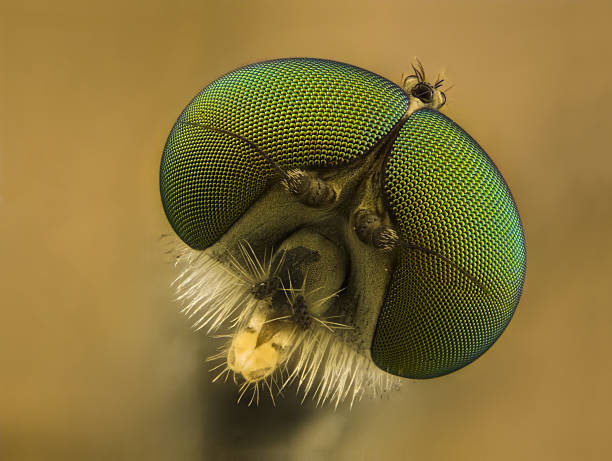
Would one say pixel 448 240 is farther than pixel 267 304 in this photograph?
No

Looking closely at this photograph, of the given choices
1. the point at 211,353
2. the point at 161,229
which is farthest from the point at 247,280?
the point at 161,229

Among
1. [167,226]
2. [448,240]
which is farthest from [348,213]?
[167,226]

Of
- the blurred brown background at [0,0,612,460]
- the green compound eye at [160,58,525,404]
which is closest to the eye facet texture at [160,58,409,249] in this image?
the green compound eye at [160,58,525,404]

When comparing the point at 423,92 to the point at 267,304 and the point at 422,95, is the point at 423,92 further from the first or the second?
the point at 267,304

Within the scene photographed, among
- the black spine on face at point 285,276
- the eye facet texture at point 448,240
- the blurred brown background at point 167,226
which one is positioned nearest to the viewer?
the eye facet texture at point 448,240

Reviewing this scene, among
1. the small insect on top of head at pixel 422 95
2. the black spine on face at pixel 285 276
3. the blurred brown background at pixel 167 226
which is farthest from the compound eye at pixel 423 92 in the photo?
the blurred brown background at pixel 167 226

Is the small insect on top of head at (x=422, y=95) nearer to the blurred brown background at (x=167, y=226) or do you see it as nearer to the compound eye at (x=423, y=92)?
the compound eye at (x=423, y=92)

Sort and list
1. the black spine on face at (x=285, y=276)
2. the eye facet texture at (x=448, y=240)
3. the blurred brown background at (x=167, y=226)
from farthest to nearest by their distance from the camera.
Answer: the blurred brown background at (x=167, y=226)
the black spine on face at (x=285, y=276)
the eye facet texture at (x=448, y=240)
